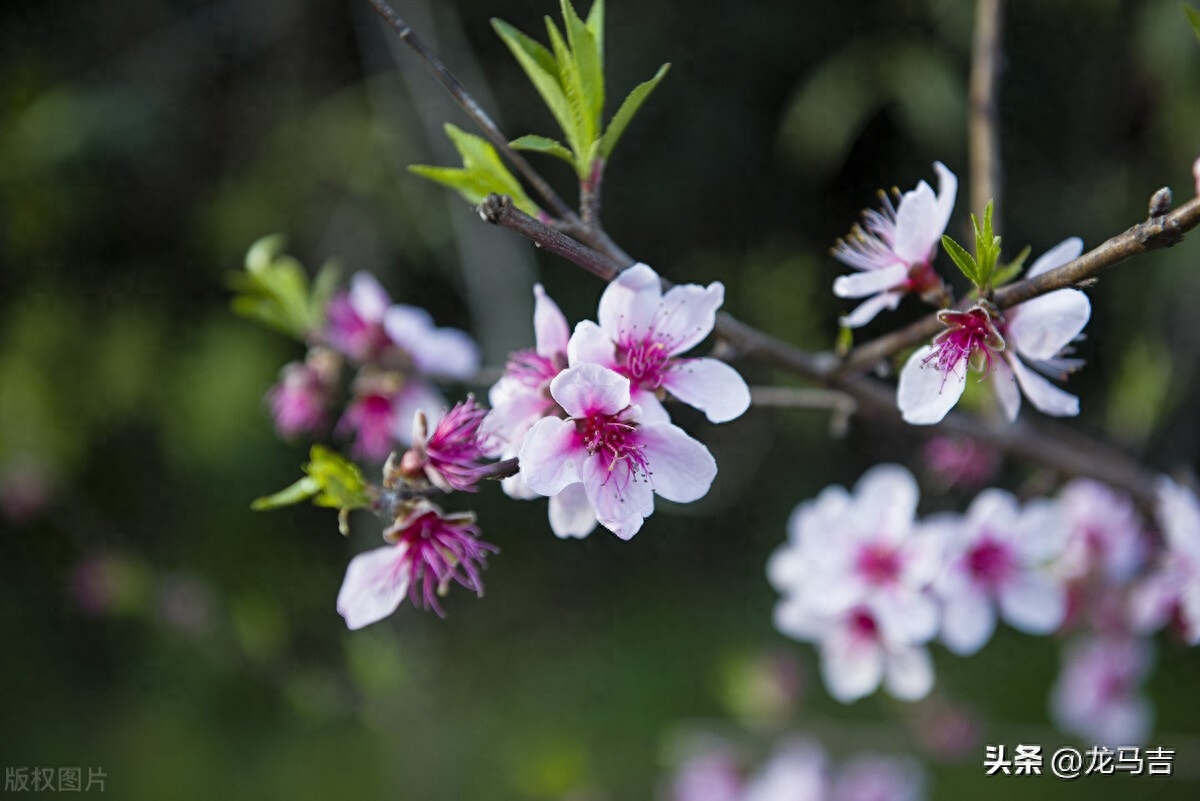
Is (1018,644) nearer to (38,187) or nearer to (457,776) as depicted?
(457,776)

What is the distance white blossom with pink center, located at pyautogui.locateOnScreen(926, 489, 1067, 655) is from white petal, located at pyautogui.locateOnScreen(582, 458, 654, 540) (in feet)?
1.31

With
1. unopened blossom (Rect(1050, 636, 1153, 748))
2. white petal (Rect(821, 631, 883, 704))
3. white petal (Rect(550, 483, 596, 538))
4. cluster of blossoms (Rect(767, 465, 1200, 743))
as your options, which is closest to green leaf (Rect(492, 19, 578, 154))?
white petal (Rect(550, 483, 596, 538))

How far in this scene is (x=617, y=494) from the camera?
556 millimetres

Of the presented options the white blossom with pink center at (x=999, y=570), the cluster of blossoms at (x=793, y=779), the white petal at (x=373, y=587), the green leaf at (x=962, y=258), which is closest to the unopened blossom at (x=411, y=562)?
the white petal at (x=373, y=587)

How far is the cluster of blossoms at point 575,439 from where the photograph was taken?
0.54 metres

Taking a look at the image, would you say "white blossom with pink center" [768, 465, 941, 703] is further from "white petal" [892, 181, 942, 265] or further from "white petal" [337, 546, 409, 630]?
"white petal" [337, 546, 409, 630]

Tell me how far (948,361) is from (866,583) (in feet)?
1.08

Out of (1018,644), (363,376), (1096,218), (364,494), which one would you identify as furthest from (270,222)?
(1018,644)

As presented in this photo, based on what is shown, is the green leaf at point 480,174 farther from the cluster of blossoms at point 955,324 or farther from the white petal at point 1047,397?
the white petal at point 1047,397

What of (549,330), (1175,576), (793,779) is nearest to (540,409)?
(549,330)

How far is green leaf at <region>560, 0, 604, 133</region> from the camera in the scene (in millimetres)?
601

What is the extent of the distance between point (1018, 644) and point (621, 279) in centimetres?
255

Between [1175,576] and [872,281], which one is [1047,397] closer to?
[872,281]

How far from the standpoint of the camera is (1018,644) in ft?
8.90
